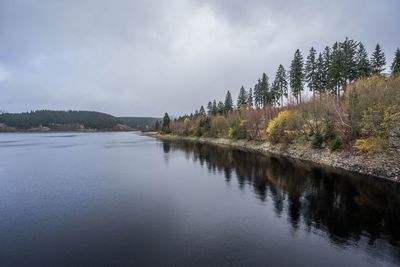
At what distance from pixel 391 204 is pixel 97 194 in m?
24.1

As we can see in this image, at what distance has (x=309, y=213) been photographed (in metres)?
18.3

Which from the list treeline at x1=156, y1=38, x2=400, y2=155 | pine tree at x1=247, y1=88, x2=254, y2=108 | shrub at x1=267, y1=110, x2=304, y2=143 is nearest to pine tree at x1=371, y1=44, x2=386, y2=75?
treeline at x1=156, y1=38, x2=400, y2=155

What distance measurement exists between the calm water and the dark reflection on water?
77 millimetres

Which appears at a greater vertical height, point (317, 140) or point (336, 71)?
point (336, 71)

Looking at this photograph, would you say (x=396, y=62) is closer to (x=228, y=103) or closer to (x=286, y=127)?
(x=286, y=127)

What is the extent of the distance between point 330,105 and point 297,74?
32.3 metres

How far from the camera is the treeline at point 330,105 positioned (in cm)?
3023

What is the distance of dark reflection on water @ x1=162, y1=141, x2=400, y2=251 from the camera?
15.4 m

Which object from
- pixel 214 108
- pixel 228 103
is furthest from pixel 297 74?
pixel 214 108

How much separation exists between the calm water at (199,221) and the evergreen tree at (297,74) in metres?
45.3

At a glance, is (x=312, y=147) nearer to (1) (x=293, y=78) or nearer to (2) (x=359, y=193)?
(2) (x=359, y=193)

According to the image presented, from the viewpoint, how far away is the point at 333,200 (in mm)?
21531

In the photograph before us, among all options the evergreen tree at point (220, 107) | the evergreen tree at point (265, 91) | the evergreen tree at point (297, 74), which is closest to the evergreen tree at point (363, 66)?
the evergreen tree at point (297, 74)

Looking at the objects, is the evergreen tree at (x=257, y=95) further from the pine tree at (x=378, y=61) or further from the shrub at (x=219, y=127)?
the pine tree at (x=378, y=61)
